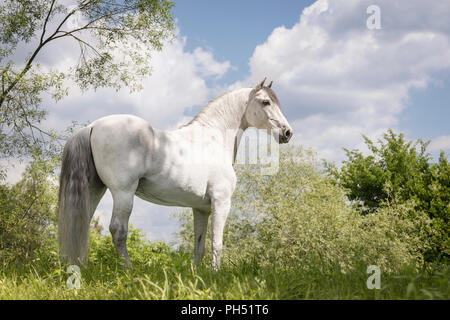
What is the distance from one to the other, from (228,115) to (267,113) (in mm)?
564

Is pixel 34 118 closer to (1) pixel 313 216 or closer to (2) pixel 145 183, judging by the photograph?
(2) pixel 145 183

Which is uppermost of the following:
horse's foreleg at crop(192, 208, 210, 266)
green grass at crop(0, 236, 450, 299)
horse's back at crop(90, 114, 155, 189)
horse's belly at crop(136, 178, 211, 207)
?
horse's back at crop(90, 114, 155, 189)

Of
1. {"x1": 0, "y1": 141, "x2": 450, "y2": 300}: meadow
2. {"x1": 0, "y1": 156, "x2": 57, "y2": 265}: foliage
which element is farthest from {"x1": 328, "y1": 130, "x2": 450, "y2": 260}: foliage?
{"x1": 0, "y1": 156, "x2": 57, "y2": 265}: foliage

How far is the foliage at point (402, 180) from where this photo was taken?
16.9m

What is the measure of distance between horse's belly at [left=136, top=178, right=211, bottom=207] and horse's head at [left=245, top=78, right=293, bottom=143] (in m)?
1.34

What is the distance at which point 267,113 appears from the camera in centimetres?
561

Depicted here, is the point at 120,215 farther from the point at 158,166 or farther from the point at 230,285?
the point at 230,285

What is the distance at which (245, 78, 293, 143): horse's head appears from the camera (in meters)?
5.58

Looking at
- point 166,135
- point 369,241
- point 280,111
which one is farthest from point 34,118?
point 369,241

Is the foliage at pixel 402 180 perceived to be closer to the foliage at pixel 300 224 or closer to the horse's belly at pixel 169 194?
the foliage at pixel 300 224

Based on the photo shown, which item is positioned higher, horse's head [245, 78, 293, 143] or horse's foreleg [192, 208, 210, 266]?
horse's head [245, 78, 293, 143]

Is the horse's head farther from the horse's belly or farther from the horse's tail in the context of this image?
the horse's tail

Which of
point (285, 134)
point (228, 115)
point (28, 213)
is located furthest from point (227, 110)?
point (28, 213)
